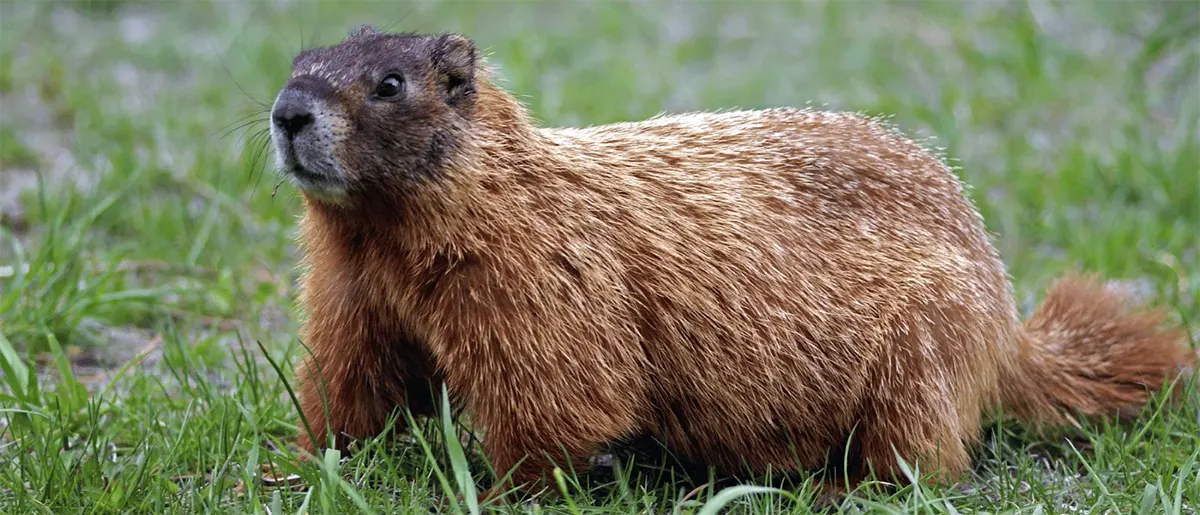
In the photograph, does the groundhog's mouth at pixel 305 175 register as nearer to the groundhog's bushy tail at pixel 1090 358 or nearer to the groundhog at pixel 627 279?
the groundhog at pixel 627 279

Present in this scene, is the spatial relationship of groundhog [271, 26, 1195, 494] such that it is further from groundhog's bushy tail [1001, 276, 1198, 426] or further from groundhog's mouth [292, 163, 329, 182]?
groundhog's bushy tail [1001, 276, 1198, 426]

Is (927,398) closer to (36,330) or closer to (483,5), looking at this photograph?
(36,330)

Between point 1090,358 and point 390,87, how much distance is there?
125 inches

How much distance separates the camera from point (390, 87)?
4.15 meters

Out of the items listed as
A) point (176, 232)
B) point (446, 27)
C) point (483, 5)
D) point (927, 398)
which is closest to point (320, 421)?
point (927, 398)

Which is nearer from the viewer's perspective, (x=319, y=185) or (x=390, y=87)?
(x=319, y=185)

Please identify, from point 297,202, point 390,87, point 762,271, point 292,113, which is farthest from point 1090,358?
point 297,202

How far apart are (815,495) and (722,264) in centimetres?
92

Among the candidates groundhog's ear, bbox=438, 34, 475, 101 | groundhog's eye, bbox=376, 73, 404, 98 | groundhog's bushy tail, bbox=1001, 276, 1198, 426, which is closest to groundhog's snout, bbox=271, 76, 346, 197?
groundhog's eye, bbox=376, 73, 404, 98

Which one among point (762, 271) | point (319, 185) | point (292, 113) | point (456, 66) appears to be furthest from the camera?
point (762, 271)

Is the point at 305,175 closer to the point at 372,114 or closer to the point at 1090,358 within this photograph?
the point at 372,114

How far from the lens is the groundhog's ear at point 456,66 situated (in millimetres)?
4309

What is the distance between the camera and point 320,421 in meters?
4.65

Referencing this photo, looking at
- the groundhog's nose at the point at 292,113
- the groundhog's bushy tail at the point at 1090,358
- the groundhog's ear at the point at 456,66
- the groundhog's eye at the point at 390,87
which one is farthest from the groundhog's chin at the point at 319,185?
the groundhog's bushy tail at the point at 1090,358
